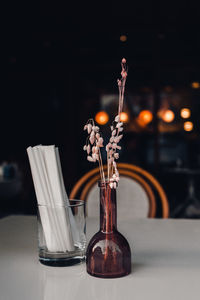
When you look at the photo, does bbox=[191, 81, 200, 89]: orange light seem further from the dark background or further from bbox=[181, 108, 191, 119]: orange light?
bbox=[181, 108, 191, 119]: orange light

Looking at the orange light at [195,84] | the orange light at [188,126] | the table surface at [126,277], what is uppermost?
the orange light at [195,84]

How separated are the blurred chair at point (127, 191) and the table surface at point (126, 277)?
1.34ft

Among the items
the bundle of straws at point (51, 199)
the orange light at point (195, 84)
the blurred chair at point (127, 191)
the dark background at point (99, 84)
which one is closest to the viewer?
the bundle of straws at point (51, 199)

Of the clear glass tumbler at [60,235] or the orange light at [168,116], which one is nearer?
the clear glass tumbler at [60,235]

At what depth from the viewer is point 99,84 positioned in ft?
18.2

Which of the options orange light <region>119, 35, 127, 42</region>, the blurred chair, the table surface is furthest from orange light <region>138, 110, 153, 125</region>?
the table surface

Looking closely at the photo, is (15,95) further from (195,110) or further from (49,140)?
(195,110)

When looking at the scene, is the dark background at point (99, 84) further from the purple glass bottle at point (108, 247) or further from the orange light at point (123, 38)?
the purple glass bottle at point (108, 247)

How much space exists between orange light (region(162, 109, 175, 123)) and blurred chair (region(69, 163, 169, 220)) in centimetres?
387

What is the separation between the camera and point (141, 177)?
159 centimetres

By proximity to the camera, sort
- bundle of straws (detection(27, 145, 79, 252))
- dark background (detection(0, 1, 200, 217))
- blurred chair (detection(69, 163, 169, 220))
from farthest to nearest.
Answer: dark background (detection(0, 1, 200, 217))
blurred chair (detection(69, 163, 169, 220))
bundle of straws (detection(27, 145, 79, 252))

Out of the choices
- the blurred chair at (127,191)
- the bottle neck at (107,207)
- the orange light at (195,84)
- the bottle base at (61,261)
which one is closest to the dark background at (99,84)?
the orange light at (195,84)

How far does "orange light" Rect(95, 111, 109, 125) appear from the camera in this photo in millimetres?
5488

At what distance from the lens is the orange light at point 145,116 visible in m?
5.41
